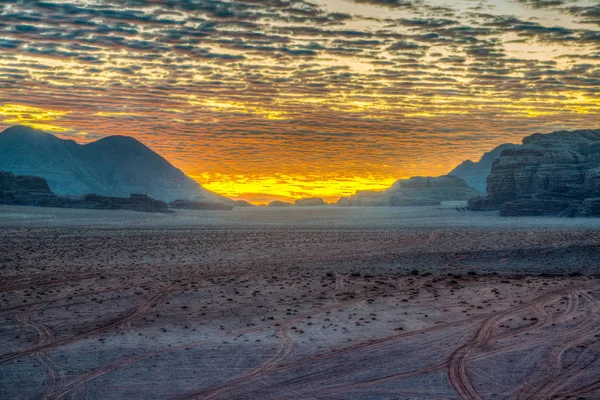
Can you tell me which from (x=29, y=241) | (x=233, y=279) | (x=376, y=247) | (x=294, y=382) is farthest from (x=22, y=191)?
(x=294, y=382)

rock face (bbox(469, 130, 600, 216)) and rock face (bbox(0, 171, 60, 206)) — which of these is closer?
rock face (bbox(469, 130, 600, 216))

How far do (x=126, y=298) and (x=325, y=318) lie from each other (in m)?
8.62

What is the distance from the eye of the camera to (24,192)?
16050 cm

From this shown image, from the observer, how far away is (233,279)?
26.6 meters

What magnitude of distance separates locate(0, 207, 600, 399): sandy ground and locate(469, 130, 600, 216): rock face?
311ft

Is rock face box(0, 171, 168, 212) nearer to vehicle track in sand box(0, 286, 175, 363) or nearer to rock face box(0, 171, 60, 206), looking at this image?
rock face box(0, 171, 60, 206)

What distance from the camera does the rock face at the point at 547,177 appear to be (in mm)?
120938

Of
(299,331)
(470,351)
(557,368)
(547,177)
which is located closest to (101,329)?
(299,331)

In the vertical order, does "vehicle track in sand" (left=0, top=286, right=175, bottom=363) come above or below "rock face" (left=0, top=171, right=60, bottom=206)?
below

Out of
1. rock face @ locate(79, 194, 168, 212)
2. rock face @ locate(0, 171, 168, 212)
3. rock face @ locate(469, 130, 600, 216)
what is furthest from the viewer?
rock face @ locate(79, 194, 168, 212)

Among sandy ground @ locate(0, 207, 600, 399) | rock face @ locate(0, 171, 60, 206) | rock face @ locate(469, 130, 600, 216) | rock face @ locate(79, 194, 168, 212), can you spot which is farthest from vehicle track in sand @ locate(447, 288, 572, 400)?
rock face @ locate(0, 171, 60, 206)

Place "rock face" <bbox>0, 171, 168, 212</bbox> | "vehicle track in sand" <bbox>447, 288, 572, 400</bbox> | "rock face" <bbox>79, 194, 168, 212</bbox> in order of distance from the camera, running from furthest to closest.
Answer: "rock face" <bbox>79, 194, 168, 212</bbox>, "rock face" <bbox>0, 171, 168, 212</bbox>, "vehicle track in sand" <bbox>447, 288, 572, 400</bbox>

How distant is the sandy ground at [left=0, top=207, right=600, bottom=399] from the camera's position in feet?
39.7

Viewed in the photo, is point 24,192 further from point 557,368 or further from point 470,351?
point 557,368
